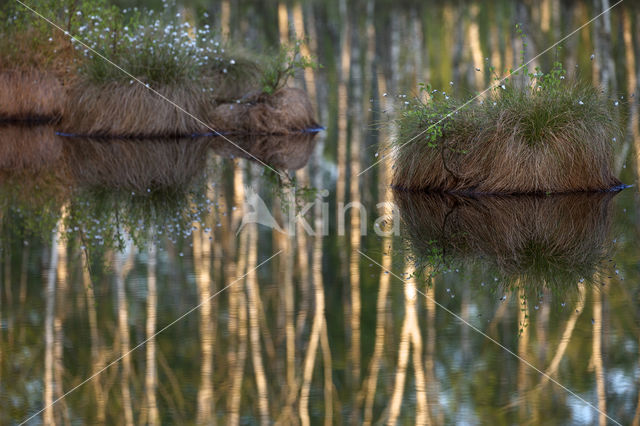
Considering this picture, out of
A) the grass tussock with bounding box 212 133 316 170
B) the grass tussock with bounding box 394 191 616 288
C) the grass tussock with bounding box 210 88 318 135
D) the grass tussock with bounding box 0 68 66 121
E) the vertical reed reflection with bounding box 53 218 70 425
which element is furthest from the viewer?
the grass tussock with bounding box 0 68 66 121

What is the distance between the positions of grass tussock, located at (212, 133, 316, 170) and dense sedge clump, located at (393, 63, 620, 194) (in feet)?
8.02

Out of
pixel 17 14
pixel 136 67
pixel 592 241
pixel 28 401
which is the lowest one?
pixel 28 401

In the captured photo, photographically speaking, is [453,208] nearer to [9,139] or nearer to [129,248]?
[129,248]

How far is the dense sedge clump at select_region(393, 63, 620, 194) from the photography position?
935cm

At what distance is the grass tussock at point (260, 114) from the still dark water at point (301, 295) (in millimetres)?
1807

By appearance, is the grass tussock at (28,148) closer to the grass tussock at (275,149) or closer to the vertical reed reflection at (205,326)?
the grass tussock at (275,149)

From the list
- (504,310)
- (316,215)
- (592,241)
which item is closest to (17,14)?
(316,215)

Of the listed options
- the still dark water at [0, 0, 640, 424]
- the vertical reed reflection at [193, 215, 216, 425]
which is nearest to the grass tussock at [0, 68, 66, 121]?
the still dark water at [0, 0, 640, 424]

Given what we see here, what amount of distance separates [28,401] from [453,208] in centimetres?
495

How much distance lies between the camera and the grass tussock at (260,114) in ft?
48.2

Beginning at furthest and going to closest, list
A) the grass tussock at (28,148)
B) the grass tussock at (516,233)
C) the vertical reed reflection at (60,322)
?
the grass tussock at (28,148), the grass tussock at (516,233), the vertical reed reflection at (60,322)

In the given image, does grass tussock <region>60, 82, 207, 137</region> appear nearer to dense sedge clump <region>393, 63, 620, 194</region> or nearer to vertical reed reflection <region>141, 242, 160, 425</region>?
dense sedge clump <region>393, 63, 620, 194</region>

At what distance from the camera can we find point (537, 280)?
6535 mm

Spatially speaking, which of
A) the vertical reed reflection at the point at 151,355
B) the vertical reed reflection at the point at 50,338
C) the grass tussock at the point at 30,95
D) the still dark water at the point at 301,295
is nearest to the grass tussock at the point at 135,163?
the still dark water at the point at 301,295
